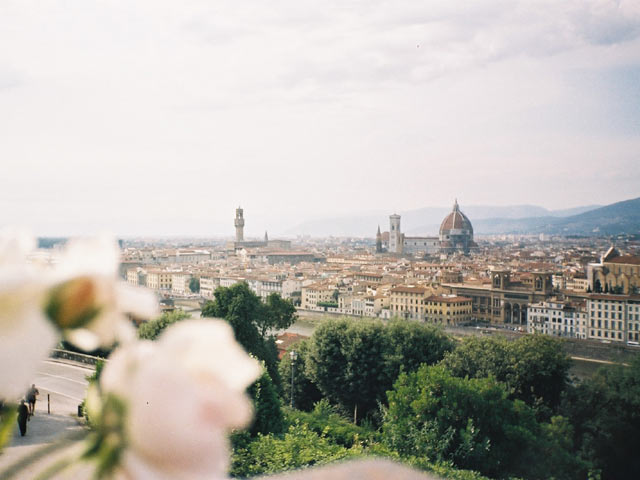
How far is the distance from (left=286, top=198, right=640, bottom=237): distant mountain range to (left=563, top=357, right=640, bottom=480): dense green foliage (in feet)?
30.3

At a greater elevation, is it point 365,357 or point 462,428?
point 462,428

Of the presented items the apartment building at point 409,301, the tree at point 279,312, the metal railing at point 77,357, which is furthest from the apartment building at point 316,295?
the metal railing at point 77,357

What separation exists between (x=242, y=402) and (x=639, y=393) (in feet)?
30.1

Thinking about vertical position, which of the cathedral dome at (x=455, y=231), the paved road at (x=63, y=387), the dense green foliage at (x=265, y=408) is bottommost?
the paved road at (x=63, y=387)

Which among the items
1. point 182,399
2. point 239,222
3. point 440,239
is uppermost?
point 239,222

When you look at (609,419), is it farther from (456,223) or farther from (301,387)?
(456,223)

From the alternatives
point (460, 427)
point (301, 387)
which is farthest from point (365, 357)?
point (460, 427)

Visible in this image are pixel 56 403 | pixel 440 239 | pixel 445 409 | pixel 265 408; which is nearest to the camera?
pixel 265 408

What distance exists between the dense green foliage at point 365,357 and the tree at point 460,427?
2.99 meters

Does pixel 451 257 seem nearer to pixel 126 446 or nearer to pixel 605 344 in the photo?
pixel 605 344

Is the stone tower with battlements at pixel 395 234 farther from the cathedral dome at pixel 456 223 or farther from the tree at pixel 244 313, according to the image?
the tree at pixel 244 313

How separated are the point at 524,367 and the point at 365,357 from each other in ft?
7.93

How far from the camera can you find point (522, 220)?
30.2 metres

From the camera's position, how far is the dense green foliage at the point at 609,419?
24.5ft
